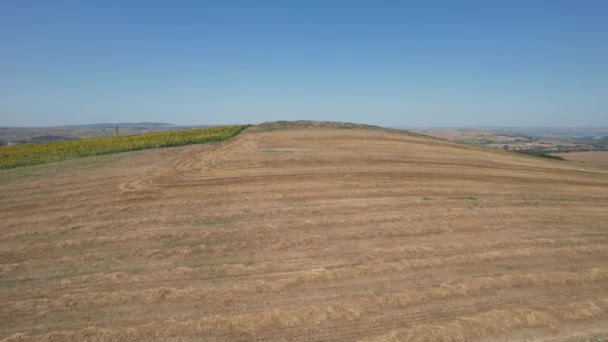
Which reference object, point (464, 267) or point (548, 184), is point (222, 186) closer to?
point (464, 267)

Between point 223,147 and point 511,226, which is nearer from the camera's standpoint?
point 511,226

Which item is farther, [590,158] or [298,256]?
[590,158]

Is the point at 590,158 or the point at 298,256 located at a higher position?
the point at 590,158

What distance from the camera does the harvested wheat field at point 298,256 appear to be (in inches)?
Result: 281

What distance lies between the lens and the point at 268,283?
8.55m

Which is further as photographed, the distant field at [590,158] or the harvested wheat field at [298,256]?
the distant field at [590,158]

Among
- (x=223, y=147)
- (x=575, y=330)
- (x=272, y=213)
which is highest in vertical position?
(x=223, y=147)

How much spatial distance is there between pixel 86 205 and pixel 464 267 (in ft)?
46.9

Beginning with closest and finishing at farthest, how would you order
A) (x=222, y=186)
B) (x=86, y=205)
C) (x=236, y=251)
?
(x=236, y=251) < (x=86, y=205) < (x=222, y=186)

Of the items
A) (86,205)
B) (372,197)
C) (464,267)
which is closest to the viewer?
(464,267)

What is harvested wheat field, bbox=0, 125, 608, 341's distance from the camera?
7.15 metres

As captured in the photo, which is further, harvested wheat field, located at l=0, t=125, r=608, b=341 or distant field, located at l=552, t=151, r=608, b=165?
distant field, located at l=552, t=151, r=608, b=165

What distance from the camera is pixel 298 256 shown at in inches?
391

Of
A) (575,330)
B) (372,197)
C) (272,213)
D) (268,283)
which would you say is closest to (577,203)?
(372,197)
